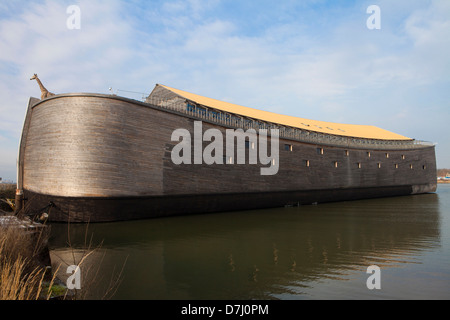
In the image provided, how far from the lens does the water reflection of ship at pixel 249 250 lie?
6.16m

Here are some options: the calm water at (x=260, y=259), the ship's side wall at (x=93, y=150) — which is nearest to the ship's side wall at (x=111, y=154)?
the ship's side wall at (x=93, y=150)

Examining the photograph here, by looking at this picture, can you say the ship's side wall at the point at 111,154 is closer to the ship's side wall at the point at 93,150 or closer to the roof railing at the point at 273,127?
the ship's side wall at the point at 93,150

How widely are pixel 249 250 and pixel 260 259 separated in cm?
110

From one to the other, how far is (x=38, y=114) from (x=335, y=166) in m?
26.3

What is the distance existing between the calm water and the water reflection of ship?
0.08 ft

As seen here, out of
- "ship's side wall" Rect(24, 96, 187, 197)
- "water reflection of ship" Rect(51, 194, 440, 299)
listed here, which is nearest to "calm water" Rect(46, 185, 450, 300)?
"water reflection of ship" Rect(51, 194, 440, 299)

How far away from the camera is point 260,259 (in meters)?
8.14

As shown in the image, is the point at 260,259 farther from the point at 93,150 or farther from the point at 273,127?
the point at 273,127

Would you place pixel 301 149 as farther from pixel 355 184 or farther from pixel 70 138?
pixel 70 138

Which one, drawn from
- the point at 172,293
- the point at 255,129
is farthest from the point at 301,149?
the point at 172,293

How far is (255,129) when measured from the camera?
73.6ft

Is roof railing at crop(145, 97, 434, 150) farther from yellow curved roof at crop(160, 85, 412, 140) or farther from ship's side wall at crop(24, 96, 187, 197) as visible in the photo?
ship's side wall at crop(24, 96, 187, 197)

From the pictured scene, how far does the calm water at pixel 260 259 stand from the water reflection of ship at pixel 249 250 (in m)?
0.02

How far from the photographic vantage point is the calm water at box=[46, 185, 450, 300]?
227 inches
